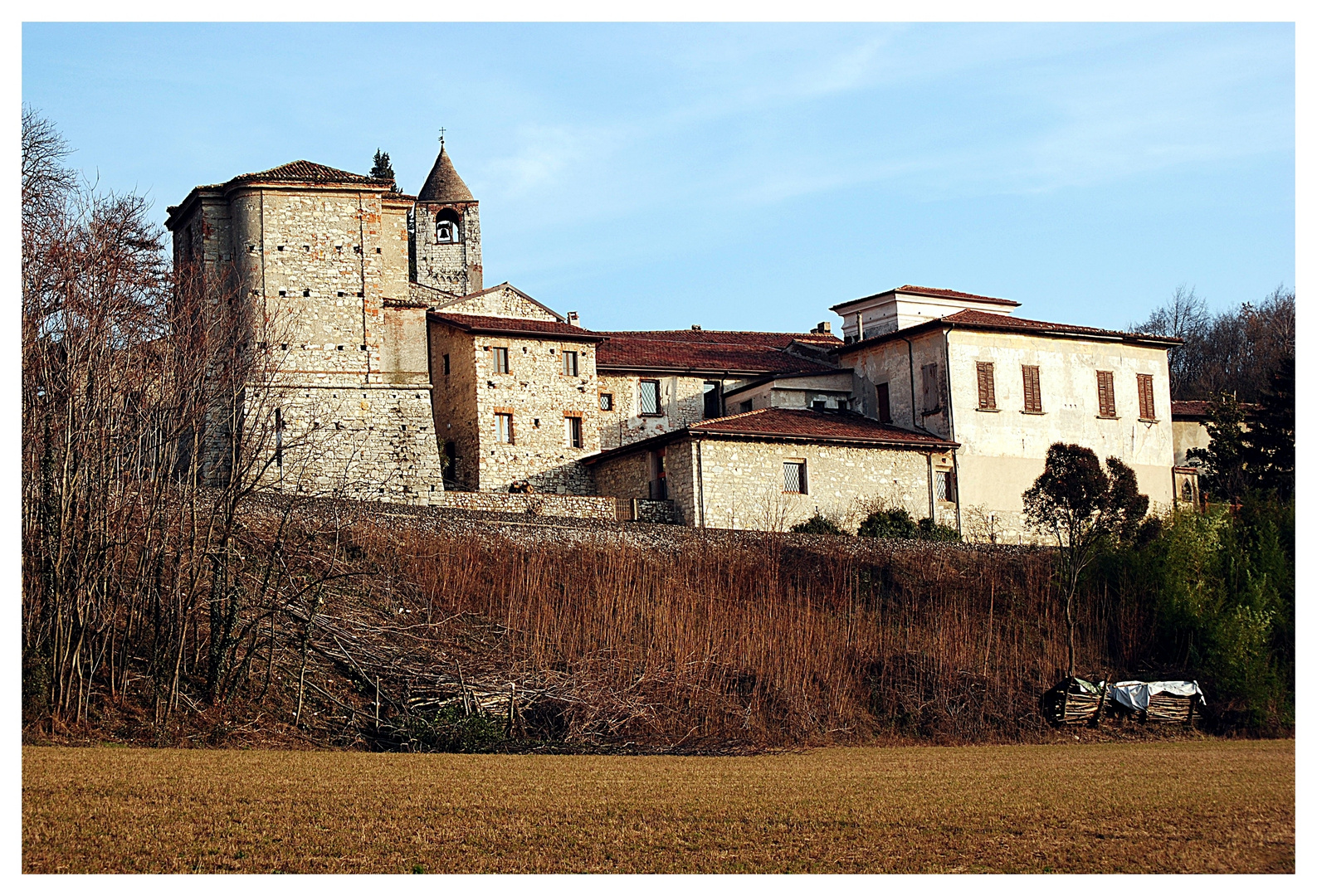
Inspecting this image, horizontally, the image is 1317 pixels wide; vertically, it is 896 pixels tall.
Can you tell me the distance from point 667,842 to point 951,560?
66.1 feet

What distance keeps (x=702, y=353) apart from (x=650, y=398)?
3.13 m

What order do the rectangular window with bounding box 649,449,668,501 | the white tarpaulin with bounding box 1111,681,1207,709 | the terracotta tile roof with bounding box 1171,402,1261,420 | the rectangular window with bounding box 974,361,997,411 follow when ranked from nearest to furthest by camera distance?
the white tarpaulin with bounding box 1111,681,1207,709
the rectangular window with bounding box 649,449,668,501
the rectangular window with bounding box 974,361,997,411
the terracotta tile roof with bounding box 1171,402,1261,420

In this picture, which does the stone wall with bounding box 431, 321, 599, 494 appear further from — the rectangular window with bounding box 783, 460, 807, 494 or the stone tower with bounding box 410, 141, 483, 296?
the stone tower with bounding box 410, 141, 483, 296

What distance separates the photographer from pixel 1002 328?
129ft

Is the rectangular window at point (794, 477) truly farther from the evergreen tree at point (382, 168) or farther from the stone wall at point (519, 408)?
the evergreen tree at point (382, 168)

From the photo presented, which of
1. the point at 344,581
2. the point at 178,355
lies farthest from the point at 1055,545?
the point at 178,355

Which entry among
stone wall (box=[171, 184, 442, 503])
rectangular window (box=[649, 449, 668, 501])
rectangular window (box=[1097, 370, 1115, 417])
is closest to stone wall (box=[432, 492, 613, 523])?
stone wall (box=[171, 184, 442, 503])

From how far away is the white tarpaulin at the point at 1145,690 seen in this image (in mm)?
25609

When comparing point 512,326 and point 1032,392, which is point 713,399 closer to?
point 512,326

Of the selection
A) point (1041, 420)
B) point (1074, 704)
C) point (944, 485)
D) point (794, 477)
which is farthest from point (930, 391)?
point (1074, 704)

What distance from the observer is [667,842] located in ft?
41.4

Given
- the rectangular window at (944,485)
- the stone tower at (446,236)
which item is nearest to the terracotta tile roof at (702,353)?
the rectangular window at (944,485)

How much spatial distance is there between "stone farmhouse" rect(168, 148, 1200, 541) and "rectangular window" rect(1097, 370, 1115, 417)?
0.08 metres

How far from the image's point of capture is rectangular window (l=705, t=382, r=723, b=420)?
41656mm
